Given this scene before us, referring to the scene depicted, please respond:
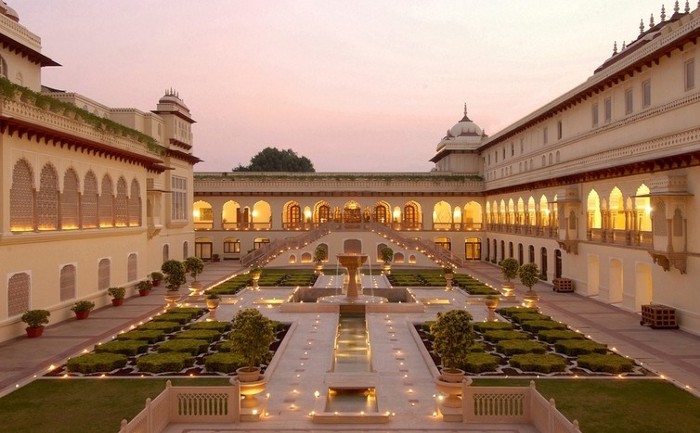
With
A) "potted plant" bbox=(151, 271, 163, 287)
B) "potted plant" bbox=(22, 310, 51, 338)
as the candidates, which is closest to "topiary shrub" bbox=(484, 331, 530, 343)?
"potted plant" bbox=(22, 310, 51, 338)

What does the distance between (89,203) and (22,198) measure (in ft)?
20.3

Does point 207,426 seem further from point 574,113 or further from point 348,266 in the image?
point 574,113

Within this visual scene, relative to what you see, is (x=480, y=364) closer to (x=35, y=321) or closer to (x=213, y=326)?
(x=213, y=326)

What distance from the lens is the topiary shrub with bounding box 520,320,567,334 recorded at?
23.1 metres

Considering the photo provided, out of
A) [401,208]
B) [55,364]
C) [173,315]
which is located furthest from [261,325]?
[401,208]

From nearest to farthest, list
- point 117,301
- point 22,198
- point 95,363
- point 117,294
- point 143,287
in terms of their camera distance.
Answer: point 95,363, point 22,198, point 117,294, point 117,301, point 143,287

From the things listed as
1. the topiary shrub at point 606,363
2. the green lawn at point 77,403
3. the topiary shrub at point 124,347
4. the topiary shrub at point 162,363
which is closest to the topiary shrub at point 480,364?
the topiary shrub at point 606,363

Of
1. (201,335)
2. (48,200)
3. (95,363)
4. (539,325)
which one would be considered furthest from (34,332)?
(539,325)

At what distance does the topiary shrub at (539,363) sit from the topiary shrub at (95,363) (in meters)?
12.2

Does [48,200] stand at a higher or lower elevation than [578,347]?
higher

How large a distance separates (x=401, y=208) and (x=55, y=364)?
44977 millimetres

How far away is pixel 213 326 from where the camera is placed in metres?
23.5

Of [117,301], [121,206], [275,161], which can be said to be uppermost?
[275,161]

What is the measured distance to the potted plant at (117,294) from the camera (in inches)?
1221
